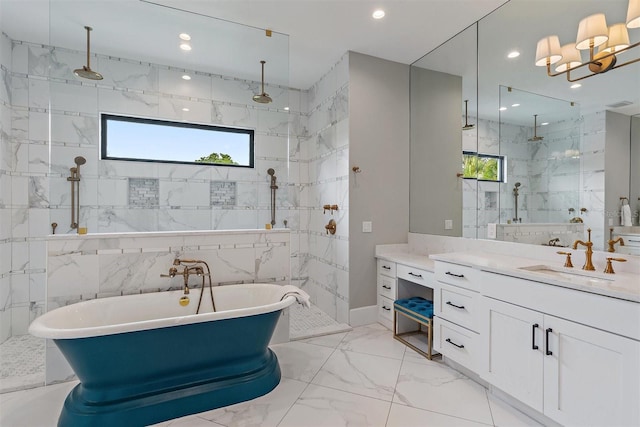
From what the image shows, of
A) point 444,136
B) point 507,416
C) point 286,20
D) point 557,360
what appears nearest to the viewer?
point 557,360

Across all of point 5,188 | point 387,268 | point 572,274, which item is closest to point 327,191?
point 387,268

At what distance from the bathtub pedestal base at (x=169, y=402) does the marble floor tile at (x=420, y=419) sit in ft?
2.83

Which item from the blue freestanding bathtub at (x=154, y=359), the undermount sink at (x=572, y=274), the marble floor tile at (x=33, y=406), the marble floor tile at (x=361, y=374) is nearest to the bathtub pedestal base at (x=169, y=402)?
the blue freestanding bathtub at (x=154, y=359)

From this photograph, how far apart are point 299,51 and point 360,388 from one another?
3.29 meters

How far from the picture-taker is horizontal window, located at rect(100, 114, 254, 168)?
9.46 feet

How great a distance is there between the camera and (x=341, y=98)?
3.51 meters

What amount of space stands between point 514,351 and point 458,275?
0.60 m

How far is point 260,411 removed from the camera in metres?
2.00

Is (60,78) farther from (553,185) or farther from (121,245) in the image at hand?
(553,185)

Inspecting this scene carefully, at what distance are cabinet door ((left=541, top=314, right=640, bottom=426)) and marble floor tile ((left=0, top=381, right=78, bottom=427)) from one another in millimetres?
2944

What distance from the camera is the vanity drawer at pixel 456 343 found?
2211 mm

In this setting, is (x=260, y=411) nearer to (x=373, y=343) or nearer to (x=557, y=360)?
(x=373, y=343)

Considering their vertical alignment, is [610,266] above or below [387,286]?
above

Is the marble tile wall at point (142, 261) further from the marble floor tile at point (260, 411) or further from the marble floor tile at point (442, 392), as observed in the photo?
the marble floor tile at point (442, 392)
